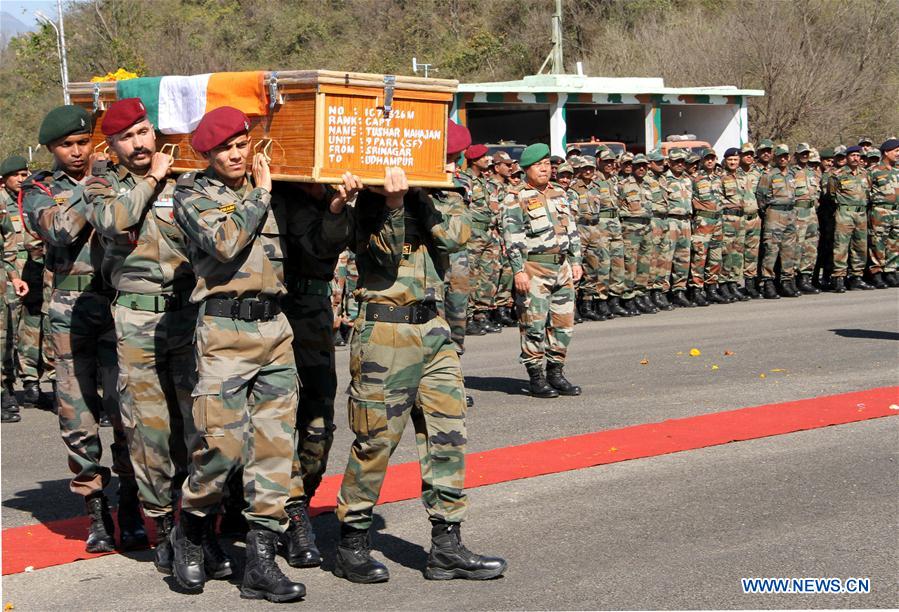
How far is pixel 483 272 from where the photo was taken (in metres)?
16.0

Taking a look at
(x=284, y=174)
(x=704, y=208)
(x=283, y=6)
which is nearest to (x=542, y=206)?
(x=284, y=174)

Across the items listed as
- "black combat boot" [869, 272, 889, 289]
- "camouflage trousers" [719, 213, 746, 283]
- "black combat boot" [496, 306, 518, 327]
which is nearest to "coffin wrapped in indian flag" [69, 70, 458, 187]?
"black combat boot" [496, 306, 518, 327]

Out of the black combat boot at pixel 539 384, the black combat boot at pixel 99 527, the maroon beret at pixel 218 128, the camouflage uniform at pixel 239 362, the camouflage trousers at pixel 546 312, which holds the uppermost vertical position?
the maroon beret at pixel 218 128

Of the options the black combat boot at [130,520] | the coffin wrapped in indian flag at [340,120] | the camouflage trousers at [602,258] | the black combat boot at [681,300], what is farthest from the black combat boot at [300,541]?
the black combat boot at [681,300]

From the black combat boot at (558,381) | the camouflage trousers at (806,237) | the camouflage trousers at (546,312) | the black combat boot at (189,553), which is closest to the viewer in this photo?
the black combat boot at (189,553)

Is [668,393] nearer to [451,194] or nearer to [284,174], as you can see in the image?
[451,194]

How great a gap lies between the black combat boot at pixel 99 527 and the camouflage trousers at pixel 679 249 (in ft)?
39.5

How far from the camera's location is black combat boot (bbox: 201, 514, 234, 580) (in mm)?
6020

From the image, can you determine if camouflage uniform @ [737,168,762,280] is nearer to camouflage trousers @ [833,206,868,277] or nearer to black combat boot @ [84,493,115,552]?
camouflage trousers @ [833,206,868,277]

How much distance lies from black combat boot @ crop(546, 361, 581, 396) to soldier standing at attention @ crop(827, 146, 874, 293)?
32.1 ft

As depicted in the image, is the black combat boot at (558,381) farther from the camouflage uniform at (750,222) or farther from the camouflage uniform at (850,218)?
the camouflage uniform at (850,218)

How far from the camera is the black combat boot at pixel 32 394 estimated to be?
11.7m

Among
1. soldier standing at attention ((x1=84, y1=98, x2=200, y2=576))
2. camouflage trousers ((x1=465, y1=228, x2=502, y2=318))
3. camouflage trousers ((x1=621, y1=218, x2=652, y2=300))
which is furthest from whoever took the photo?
camouflage trousers ((x1=621, y1=218, x2=652, y2=300))

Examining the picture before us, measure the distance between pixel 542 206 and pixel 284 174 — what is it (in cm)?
520
